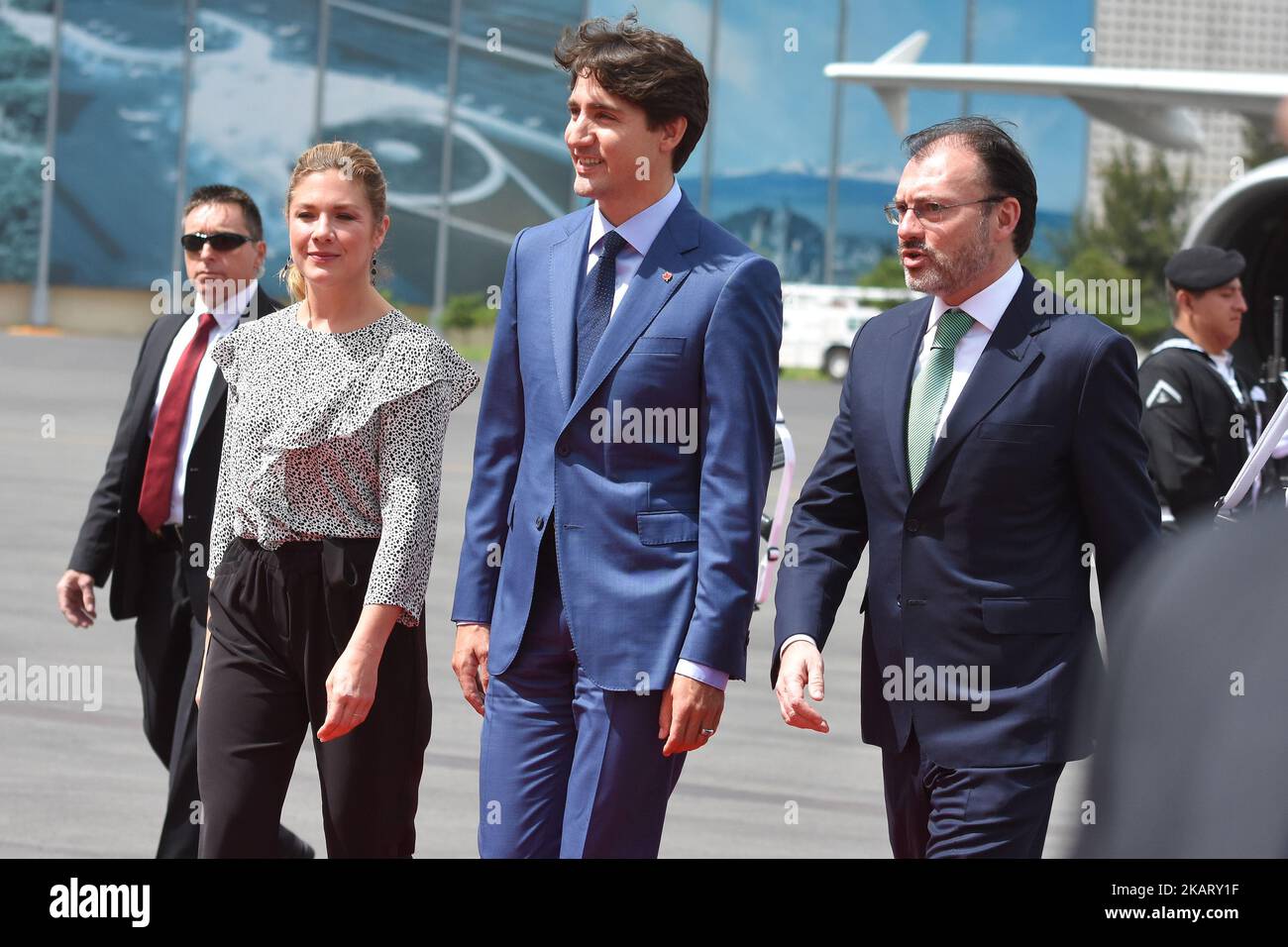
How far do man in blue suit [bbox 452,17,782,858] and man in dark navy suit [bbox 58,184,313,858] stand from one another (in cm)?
145

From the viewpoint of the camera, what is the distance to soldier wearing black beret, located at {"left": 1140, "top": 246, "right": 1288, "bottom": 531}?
636 centimetres

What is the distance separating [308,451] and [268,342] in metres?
0.33

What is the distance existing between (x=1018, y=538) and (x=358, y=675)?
1372 mm

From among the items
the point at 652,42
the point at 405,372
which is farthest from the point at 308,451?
the point at 652,42

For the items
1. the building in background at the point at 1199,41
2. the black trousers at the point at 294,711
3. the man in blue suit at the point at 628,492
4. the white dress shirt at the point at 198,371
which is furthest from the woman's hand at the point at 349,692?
the building in background at the point at 1199,41

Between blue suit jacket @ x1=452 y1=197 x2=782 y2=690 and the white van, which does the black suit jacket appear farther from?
the white van

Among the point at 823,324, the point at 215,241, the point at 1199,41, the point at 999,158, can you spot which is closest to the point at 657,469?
the point at 999,158

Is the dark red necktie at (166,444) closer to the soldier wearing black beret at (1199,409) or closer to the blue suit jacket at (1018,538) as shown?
the blue suit jacket at (1018,538)

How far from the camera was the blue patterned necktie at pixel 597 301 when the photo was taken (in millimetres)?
3439

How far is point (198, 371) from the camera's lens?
4684 millimetres

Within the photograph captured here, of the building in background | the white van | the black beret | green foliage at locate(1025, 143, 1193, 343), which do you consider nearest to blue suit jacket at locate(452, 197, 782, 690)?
the black beret

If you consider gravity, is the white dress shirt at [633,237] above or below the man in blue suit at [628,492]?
above
